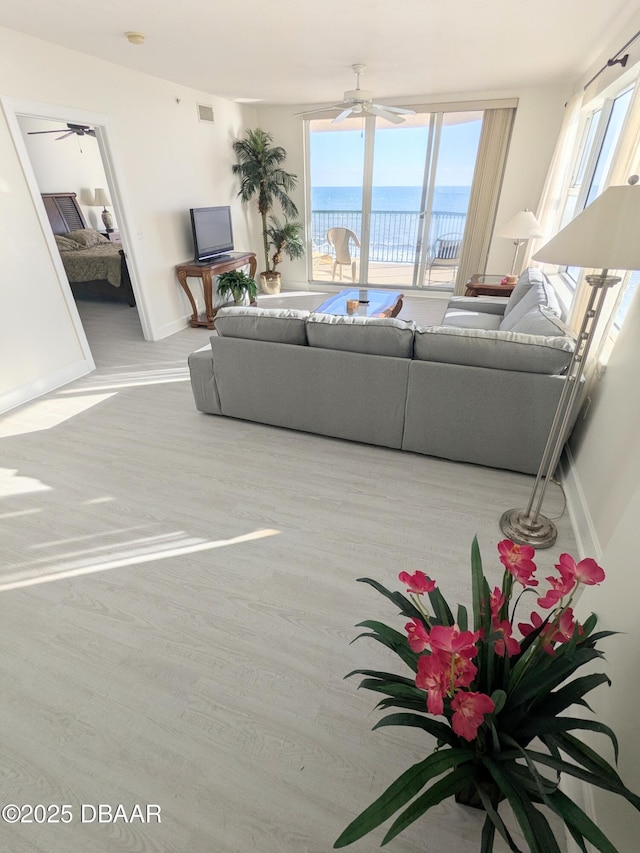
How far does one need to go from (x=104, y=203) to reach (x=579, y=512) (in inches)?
291

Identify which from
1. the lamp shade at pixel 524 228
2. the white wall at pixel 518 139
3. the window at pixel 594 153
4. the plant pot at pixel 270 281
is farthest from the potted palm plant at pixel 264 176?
the window at pixel 594 153

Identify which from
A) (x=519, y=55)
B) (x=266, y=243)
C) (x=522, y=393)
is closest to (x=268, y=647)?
(x=522, y=393)

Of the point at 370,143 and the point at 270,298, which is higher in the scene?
the point at 370,143

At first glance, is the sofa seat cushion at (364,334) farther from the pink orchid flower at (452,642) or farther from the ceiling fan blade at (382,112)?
the ceiling fan blade at (382,112)

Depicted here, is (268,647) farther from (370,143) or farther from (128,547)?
(370,143)

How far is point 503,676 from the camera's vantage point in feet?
2.83

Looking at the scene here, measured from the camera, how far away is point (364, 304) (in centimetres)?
412

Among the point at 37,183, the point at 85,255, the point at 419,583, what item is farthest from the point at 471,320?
the point at 85,255

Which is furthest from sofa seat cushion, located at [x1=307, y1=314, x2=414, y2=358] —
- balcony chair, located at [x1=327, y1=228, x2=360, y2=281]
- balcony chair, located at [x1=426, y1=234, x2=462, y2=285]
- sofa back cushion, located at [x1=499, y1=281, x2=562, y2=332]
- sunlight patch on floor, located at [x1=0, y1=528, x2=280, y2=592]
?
balcony chair, located at [x1=327, y1=228, x2=360, y2=281]

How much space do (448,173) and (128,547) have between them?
19.2ft

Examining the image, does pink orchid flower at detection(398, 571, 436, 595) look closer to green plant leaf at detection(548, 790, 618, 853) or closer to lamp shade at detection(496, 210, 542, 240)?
green plant leaf at detection(548, 790, 618, 853)

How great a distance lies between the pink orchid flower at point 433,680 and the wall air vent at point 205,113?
5.78 m

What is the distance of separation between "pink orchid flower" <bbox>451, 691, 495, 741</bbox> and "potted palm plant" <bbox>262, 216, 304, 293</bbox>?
627 centimetres

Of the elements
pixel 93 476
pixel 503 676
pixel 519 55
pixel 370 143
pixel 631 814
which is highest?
pixel 519 55
